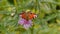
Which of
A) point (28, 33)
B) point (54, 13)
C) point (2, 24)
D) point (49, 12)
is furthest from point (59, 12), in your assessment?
point (2, 24)

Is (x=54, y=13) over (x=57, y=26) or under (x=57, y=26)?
over

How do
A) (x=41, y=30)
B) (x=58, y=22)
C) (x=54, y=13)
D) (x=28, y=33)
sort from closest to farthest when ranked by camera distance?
(x=28, y=33)
(x=41, y=30)
(x=54, y=13)
(x=58, y=22)

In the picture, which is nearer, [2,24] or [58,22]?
[2,24]

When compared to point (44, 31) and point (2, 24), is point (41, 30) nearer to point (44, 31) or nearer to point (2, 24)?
point (44, 31)

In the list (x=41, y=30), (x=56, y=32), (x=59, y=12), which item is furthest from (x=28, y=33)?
(x=59, y=12)

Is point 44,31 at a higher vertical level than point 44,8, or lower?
lower

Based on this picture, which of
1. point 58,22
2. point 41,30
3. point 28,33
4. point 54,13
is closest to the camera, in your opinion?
point 28,33
